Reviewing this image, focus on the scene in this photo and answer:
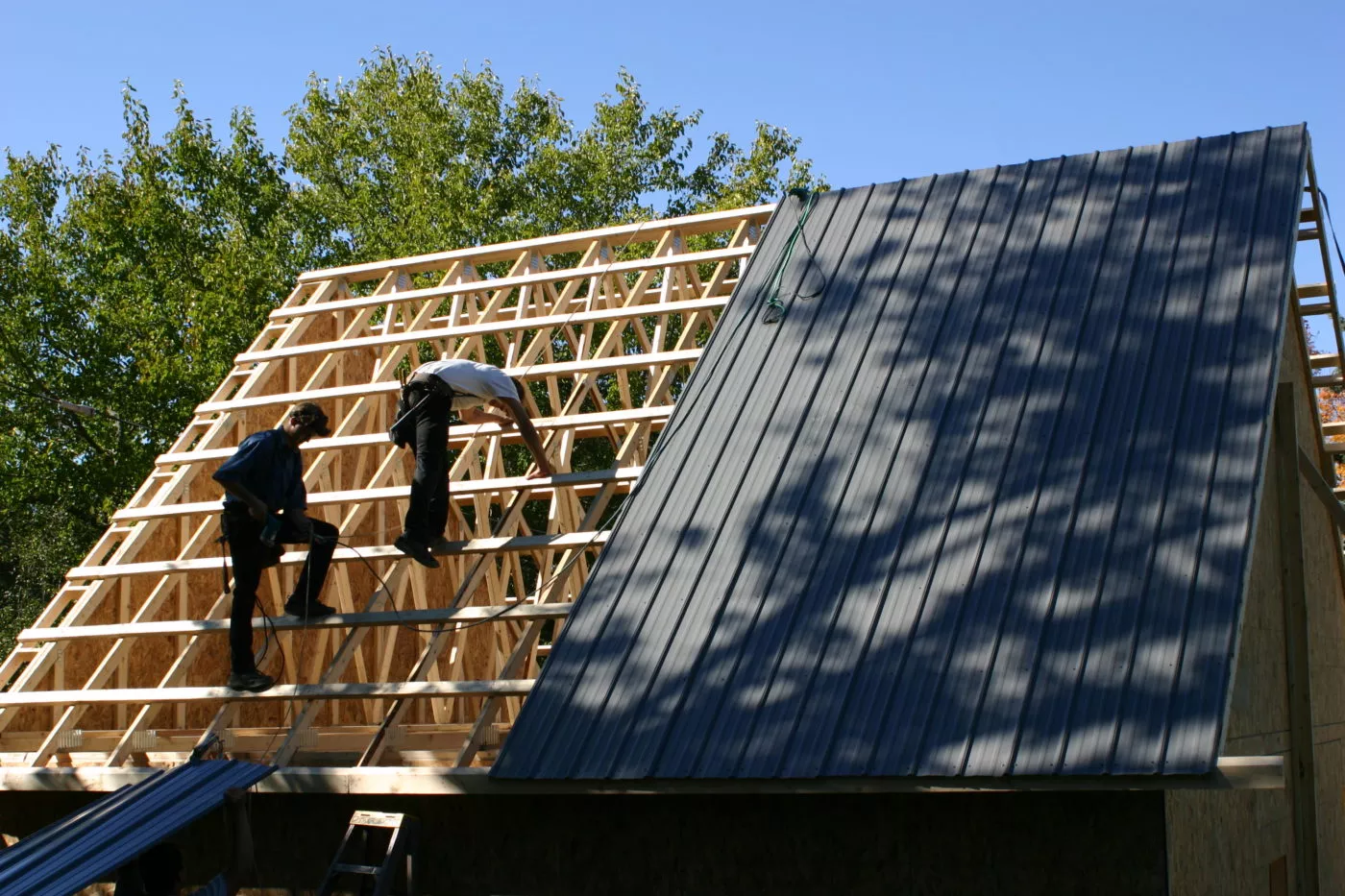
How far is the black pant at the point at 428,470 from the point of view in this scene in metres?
7.61

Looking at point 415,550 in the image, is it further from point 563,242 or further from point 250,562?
point 563,242

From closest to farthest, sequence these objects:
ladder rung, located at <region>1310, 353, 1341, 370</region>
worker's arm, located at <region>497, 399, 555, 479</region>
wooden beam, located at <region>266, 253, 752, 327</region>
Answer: worker's arm, located at <region>497, 399, 555, 479</region>, ladder rung, located at <region>1310, 353, 1341, 370</region>, wooden beam, located at <region>266, 253, 752, 327</region>

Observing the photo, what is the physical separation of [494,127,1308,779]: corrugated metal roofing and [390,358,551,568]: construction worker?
980 millimetres

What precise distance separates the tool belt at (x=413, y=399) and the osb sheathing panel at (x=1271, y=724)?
4401mm

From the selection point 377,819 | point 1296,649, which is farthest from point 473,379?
point 1296,649

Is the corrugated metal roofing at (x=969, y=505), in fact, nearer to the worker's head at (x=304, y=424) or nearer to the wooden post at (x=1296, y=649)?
the wooden post at (x=1296, y=649)

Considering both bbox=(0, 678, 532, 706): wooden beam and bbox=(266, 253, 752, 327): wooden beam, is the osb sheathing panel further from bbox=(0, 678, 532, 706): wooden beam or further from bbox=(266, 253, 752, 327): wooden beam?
bbox=(266, 253, 752, 327): wooden beam

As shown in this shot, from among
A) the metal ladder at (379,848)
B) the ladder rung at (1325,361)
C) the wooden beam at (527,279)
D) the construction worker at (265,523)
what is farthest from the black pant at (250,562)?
the ladder rung at (1325,361)

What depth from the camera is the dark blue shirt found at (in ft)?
24.0

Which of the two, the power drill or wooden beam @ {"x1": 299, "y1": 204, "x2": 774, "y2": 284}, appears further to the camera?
wooden beam @ {"x1": 299, "y1": 204, "x2": 774, "y2": 284}

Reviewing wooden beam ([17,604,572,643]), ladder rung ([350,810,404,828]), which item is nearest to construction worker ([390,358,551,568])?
wooden beam ([17,604,572,643])

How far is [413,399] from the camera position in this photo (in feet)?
25.7

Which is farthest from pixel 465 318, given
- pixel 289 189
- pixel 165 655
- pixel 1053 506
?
pixel 289 189

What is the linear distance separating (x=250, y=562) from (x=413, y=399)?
1.31 meters
